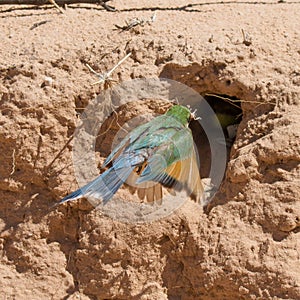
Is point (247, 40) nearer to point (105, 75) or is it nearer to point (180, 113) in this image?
point (180, 113)

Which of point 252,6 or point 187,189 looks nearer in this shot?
point 187,189

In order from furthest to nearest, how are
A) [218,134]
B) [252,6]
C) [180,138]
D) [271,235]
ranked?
[252,6], [218,134], [180,138], [271,235]

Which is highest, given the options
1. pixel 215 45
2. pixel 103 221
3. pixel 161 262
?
pixel 215 45

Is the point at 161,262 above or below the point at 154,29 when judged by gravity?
below

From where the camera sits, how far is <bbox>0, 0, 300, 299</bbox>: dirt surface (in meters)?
2.17

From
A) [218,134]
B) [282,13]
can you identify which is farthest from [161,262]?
[282,13]

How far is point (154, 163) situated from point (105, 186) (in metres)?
0.19

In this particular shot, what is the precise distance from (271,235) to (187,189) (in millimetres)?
350

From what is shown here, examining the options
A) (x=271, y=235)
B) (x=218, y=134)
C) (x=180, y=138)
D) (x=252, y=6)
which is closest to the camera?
(x=271, y=235)

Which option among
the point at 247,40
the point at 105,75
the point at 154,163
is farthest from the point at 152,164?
the point at 247,40

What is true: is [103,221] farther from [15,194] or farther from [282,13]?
[282,13]

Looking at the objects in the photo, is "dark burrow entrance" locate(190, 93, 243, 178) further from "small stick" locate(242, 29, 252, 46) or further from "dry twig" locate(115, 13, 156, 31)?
"dry twig" locate(115, 13, 156, 31)

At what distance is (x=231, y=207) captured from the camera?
2229 mm

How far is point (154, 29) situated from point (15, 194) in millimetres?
841
